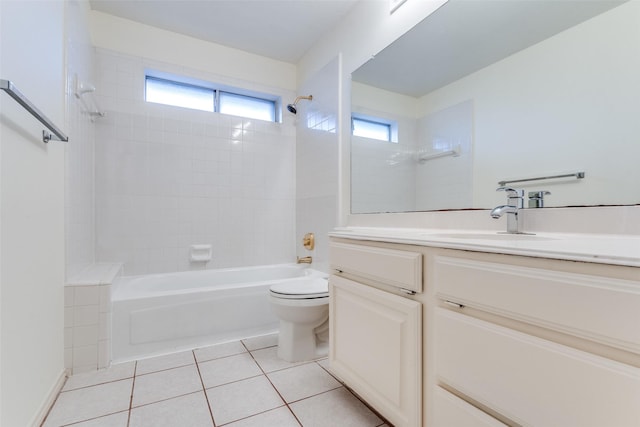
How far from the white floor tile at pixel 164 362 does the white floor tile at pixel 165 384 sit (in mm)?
52

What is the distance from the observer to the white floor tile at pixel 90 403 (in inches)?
49.8

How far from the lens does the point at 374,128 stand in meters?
2.01

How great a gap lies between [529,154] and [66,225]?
224 cm

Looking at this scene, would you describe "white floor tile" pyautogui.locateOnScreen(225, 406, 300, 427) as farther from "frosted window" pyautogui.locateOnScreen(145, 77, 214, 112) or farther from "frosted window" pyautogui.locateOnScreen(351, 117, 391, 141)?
"frosted window" pyautogui.locateOnScreen(145, 77, 214, 112)

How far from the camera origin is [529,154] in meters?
1.20

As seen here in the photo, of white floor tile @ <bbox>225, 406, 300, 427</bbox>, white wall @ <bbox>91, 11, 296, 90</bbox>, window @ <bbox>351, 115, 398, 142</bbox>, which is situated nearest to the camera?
white floor tile @ <bbox>225, 406, 300, 427</bbox>

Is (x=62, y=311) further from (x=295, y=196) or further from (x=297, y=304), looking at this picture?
(x=295, y=196)

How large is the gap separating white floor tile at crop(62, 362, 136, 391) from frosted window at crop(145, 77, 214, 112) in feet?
6.58

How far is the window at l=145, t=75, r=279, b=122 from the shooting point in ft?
8.41

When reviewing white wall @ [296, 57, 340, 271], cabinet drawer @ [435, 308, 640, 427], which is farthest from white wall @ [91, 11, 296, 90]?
cabinet drawer @ [435, 308, 640, 427]

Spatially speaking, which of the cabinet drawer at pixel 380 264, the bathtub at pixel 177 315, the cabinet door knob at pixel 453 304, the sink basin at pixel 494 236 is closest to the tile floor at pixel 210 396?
the bathtub at pixel 177 315

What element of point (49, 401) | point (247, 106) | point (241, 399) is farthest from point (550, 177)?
point (247, 106)

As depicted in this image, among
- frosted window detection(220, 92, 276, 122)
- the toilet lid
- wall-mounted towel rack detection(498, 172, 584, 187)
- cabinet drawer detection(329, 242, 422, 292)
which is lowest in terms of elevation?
the toilet lid

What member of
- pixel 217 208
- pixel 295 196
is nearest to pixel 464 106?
pixel 295 196
